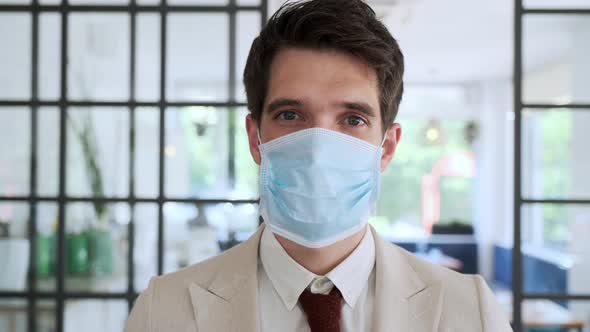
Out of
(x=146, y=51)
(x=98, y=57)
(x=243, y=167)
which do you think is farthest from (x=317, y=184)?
(x=98, y=57)

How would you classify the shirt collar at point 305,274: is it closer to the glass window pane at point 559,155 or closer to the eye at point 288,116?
the eye at point 288,116

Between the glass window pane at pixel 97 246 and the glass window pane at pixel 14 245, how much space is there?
196mm

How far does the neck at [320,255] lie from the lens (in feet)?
3.84

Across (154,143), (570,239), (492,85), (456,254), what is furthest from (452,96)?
(154,143)

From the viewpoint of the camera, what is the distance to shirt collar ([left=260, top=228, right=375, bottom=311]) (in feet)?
3.75

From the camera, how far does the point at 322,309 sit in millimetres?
1101

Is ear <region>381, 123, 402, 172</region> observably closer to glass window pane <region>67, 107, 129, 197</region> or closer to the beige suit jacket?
the beige suit jacket

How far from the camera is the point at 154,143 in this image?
232 cm

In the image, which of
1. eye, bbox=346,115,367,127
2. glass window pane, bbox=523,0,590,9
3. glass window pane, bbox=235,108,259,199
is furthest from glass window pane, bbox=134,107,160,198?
glass window pane, bbox=523,0,590,9

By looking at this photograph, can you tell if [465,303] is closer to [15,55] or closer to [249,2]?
[249,2]

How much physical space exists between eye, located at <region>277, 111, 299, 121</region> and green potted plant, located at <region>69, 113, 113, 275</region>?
1.43 m

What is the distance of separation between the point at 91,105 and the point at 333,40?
5.04 feet

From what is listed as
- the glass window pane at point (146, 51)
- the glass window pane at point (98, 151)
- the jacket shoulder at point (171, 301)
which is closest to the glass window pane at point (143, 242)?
the glass window pane at point (98, 151)

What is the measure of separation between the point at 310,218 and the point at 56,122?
1662mm
